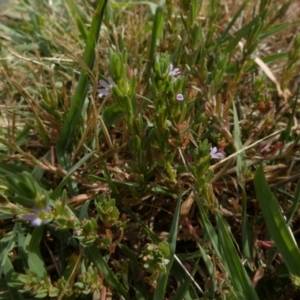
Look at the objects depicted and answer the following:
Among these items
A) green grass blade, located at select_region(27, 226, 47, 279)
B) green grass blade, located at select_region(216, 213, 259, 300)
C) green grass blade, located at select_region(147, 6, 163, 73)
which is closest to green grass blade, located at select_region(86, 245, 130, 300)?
green grass blade, located at select_region(27, 226, 47, 279)

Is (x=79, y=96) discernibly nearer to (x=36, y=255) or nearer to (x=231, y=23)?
(x=36, y=255)

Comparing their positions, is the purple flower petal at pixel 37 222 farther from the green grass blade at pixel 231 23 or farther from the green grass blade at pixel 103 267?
the green grass blade at pixel 231 23

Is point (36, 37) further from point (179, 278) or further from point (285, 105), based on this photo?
point (179, 278)

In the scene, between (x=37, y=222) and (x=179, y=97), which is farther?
(x=179, y=97)

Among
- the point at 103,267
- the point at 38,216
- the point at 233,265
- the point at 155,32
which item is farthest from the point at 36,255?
the point at 155,32

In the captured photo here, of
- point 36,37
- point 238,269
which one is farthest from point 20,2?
point 238,269

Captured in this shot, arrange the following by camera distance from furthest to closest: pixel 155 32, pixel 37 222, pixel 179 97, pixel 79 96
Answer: pixel 155 32
pixel 79 96
pixel 179 97
pixel 37 222

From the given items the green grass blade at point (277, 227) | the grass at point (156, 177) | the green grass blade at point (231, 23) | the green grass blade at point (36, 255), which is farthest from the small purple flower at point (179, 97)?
the green grass blade at point (231, 23)
